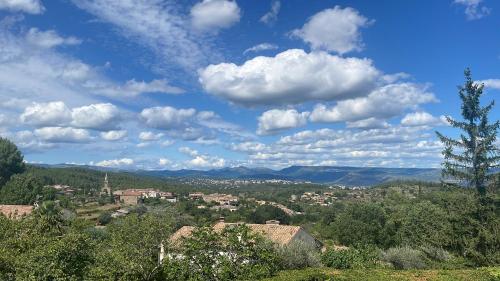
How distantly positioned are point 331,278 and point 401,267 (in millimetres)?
21043

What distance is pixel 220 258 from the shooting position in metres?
18.6

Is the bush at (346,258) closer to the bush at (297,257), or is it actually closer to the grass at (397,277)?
the bush at (297,257)

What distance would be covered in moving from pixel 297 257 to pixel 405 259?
986 centimetres

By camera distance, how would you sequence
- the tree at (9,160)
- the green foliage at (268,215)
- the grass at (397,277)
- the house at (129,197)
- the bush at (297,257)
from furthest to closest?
the house at (129,197) → the tree at (9,160) → the green foliage at (268,215) → the bush at (297,257) → the grass at (397,277)

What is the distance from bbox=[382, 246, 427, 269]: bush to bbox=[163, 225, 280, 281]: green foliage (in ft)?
66.9

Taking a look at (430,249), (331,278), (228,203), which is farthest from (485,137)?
(228,203)

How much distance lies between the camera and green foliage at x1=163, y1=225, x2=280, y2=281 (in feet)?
59.7

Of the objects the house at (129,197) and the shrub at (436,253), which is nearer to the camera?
the shrub at (436,253)

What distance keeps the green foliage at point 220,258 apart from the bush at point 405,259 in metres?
20.4

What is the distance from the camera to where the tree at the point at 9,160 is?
11956cm

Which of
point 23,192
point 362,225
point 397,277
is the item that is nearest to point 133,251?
point 397,277

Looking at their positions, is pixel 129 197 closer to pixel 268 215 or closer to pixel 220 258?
pixel 268 215

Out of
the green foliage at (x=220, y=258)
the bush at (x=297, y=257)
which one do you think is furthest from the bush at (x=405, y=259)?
the green foliage at (x=220, y=258)

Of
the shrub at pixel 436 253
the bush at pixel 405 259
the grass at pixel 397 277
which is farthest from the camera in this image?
the bush at pixel 405 259
